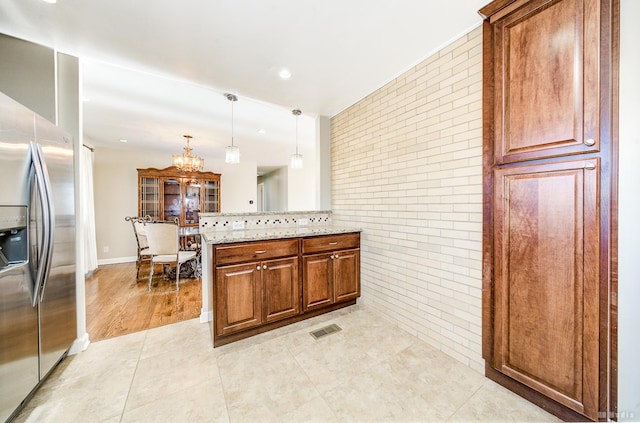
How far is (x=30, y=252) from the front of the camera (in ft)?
4.40

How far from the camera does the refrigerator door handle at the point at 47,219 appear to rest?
143 cm

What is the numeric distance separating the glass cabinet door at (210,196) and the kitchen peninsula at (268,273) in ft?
12.7

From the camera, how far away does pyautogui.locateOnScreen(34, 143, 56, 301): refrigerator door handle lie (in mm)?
1426

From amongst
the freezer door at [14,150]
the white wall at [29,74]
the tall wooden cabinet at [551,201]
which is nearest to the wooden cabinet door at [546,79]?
the tall wooden cabinet at [551,201]

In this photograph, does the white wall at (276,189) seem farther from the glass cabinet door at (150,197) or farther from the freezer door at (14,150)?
the freezer door at (14,150)

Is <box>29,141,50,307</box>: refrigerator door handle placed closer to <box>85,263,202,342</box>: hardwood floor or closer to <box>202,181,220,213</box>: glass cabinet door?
<box>85,263,202,342</box>: hardwood floor

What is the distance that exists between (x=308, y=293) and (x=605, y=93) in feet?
7.86

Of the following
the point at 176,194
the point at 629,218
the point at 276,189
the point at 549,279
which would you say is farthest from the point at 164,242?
the point at 276,189

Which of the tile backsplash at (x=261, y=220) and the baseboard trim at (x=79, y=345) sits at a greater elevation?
the tile backsplash at (x=261, y=220)

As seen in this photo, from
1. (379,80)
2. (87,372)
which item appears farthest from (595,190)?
(87,372)

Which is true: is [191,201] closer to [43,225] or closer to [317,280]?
[43,225]

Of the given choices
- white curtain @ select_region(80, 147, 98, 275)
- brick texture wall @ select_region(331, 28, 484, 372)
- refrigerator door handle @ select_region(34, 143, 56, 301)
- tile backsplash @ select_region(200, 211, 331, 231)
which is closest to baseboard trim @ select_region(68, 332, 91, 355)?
refrigerator door handle @ select_region(34, 143, 56, 301)

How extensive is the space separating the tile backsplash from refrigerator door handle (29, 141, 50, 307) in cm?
111

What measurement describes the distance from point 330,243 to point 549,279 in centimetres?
167
